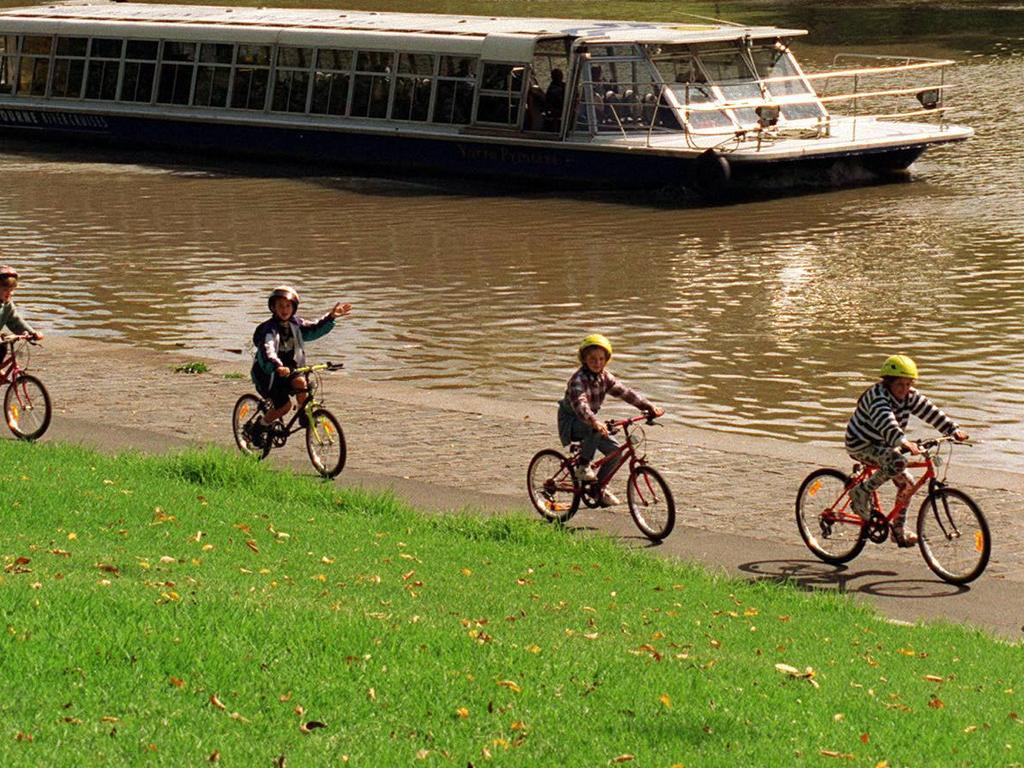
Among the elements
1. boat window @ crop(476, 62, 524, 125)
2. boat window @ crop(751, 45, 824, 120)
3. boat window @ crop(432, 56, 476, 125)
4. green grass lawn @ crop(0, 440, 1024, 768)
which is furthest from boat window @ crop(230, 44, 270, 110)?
green grass lawn @ crop(0, 440, 1024, 768)

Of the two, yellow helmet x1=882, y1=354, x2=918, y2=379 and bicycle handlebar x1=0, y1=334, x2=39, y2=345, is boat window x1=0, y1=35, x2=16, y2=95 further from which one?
yellow helmet x1=882, y1=354, x2=918, y2=379

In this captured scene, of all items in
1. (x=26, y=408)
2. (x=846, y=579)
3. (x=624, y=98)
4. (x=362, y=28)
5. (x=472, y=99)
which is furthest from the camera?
(x=362, y=28)

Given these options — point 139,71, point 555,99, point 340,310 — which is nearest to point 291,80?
point 139,71

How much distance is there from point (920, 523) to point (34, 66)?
34432 mm

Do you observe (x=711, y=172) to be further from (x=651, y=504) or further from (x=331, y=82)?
(x=651, y=504)

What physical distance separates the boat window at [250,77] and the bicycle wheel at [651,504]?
26973mm

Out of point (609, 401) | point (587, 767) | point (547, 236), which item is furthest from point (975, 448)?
point (547, 236)

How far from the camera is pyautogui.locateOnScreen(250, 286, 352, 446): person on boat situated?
14961 mm

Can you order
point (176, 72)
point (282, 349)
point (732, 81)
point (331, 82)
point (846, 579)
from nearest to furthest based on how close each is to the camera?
1. point (846, 579)
2. point (282, 349)
3. point (732, 81)
4. point (331, 82)
5. point (176, 72)

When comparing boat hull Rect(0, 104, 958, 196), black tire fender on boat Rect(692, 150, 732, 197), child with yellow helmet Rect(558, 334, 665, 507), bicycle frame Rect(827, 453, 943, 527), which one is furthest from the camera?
boat hull Rect(0, 104, 958, 196)

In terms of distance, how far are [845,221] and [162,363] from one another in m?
13.7

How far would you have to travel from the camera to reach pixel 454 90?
3581 cm

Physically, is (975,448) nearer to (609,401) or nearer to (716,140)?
(609,401)

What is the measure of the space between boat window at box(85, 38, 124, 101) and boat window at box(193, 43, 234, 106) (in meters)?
2.39
